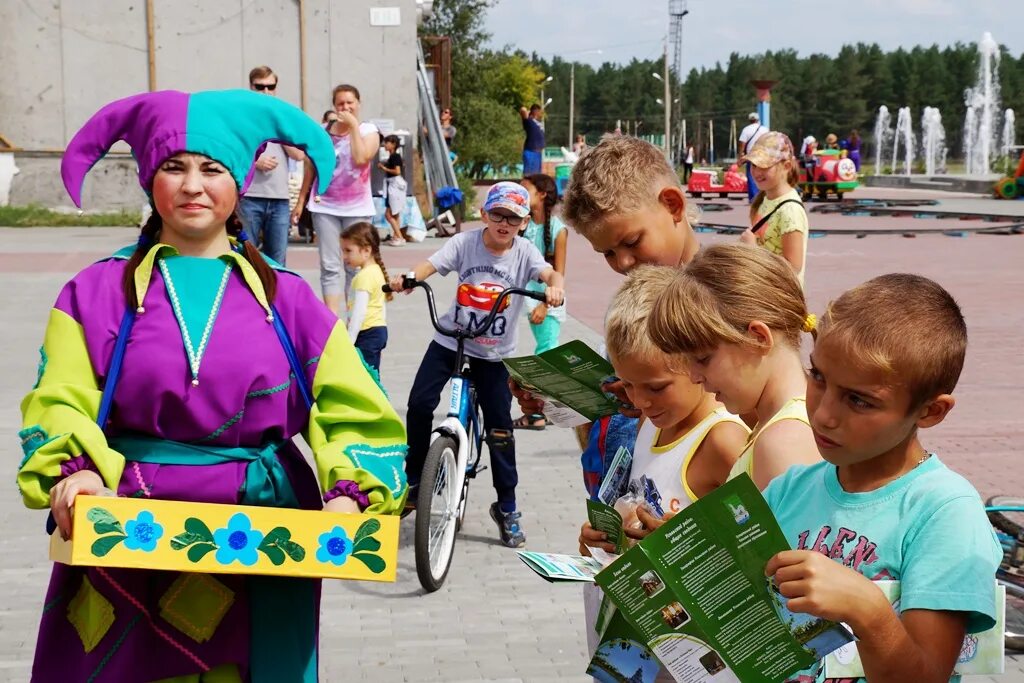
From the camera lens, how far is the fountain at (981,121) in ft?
152

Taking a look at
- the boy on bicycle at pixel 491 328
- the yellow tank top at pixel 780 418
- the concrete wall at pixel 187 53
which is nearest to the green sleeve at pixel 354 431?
the yellow tank top at pixel 780 418

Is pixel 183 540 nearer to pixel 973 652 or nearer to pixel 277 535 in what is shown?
pixel 277 535

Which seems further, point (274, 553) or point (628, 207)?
point (628, 207)

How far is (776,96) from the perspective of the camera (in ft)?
442

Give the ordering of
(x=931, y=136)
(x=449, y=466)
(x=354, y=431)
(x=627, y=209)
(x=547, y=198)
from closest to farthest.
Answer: (x=354, y=431)
(x=627, y=209)
(x=449, y=466)
(x=547, y=198)
(x=931, y=136)

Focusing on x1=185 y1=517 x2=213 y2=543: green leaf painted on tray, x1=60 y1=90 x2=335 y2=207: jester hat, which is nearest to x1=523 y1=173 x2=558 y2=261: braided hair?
x1=60 y1=90 x2=335 y2=207: jester hat

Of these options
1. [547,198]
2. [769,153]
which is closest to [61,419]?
[769,153]

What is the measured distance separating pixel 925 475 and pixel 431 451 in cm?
356

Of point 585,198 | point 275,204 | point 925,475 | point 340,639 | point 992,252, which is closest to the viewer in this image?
point 925,475

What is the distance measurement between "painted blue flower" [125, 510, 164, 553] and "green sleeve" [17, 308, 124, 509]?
0.15 meters

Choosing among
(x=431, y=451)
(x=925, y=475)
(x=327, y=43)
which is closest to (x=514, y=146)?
(x=327, y=43)

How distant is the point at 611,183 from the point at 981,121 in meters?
50.4

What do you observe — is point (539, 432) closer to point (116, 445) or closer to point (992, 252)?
point (116, 445)

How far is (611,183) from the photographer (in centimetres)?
319
